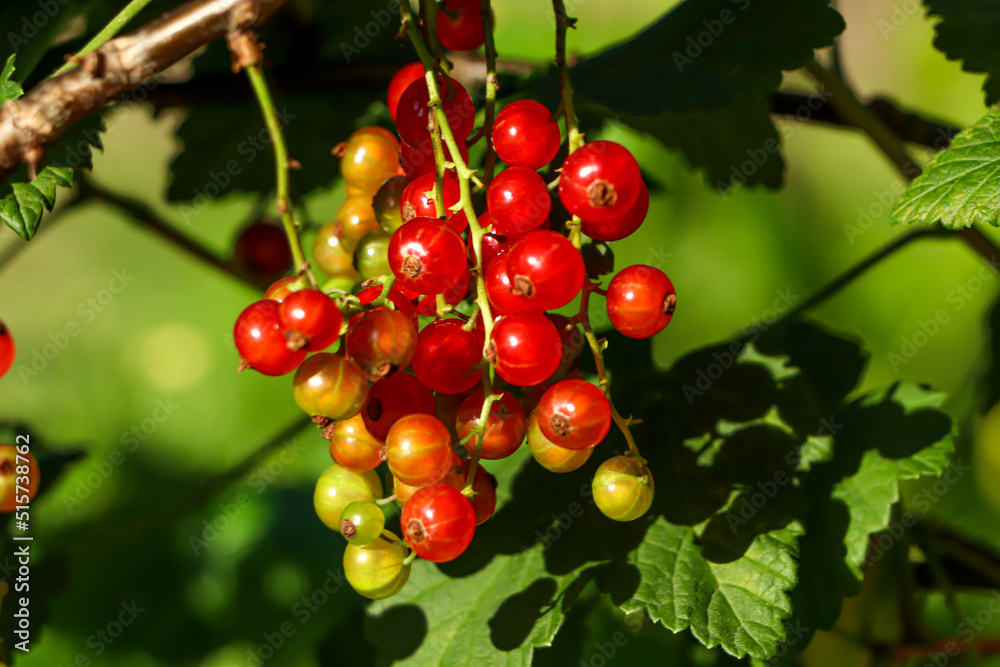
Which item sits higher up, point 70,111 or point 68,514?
point 70,111

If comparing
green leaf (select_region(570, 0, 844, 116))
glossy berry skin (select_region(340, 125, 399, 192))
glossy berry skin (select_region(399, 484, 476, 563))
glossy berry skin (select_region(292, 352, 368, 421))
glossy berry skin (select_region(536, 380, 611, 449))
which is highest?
glossy berry skin (select_region(340, 125, 399, 192))

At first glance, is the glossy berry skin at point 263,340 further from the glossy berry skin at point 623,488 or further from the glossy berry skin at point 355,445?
the glossy berry skin at point 623,488

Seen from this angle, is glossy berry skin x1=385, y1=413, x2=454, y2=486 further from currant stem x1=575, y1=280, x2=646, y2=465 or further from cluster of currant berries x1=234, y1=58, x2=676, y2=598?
currant stem x1=575, y1=280, x2=646, y2=465

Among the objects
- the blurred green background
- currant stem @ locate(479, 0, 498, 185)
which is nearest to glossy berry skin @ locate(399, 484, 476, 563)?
currant stem @ locate(479, 0, 498, 185)

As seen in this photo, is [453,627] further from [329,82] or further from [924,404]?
[329,82]

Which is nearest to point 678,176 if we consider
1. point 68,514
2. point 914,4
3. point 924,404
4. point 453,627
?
point 914,4

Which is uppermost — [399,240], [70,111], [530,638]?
[70,111]

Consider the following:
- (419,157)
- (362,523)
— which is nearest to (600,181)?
(419,157)

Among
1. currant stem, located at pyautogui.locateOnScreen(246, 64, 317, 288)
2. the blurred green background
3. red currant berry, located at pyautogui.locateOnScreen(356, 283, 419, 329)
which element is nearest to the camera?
currant stem, located at pyautogui.locateOnScreen(246, 64, 317, 288)
